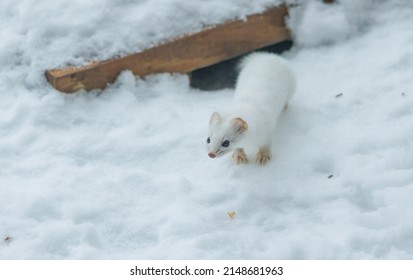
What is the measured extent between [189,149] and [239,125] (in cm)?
42

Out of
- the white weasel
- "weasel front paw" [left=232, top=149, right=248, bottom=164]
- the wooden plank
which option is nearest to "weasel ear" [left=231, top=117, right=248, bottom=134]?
the white weasel

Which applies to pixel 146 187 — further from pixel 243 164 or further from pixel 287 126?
pixel 287 126

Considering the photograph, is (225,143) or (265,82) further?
(265,82)

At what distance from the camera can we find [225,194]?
2.71 metres

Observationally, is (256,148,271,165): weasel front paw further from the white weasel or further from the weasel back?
the weasel back

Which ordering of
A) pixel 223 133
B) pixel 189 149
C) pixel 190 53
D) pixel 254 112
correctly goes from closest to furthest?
1. pixel 223 133
2. pixel 254 112
3. pixel 189 149
4. pixel 190 53

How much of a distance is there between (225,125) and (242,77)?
572mm

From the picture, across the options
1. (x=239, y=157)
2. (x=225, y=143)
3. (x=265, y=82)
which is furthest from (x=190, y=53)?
(x=225, y=143)

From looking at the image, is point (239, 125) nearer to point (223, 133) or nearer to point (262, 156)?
point (223, 133)

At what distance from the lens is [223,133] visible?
2.64 meters

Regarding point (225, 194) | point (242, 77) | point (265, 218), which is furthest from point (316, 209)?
point (242, 77)

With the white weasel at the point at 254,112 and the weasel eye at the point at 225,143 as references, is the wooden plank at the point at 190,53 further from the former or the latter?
the weasel eye at the point at 225,143

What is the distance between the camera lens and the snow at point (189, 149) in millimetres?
2477

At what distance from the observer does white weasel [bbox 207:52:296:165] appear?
2.65 meters
